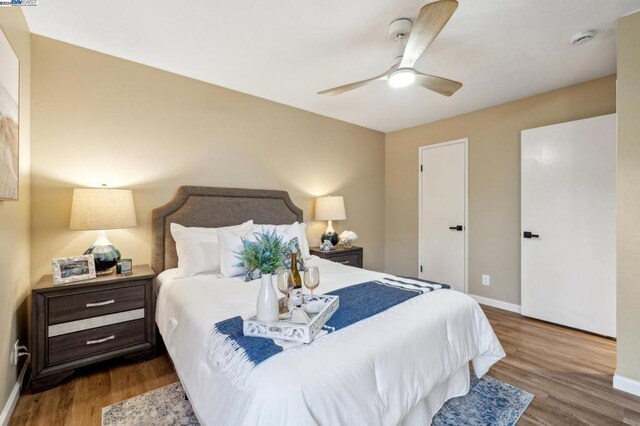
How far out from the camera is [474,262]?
12.7ft

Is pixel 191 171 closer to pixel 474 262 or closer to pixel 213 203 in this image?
pixel 213 203

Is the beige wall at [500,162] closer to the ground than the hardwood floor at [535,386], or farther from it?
farther from it

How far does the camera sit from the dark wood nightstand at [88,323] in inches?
76.7

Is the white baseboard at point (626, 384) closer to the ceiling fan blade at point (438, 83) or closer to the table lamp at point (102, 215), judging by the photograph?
the ceiling fan blade at point (438, 83)

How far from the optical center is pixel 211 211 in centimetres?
298

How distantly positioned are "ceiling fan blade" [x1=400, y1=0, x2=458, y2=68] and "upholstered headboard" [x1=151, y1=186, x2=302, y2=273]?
206cm

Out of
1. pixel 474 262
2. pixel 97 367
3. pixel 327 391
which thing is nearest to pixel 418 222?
pixel 474 262

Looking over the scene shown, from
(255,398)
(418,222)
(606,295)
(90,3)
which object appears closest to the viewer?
(255,398)

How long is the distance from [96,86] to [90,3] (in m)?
0.77

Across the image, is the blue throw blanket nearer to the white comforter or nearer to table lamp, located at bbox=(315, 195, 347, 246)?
the white comforter

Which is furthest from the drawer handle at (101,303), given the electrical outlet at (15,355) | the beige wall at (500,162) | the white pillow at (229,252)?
the beige wall at (500,162)

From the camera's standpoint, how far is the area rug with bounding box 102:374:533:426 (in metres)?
1.71

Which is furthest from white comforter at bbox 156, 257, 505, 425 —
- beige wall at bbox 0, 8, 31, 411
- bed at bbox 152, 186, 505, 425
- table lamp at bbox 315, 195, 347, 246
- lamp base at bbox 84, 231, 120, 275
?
table lamp at bbox 315, 195, 347, 246

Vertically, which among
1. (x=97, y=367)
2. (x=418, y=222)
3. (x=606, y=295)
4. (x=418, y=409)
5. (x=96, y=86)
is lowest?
(x=97, y=367)
